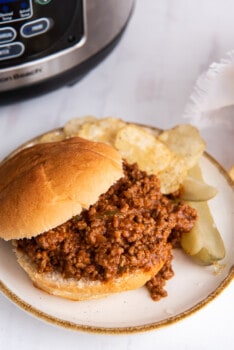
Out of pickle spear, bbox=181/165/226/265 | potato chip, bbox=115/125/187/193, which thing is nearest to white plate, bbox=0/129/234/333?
pickle spear, bbox=181/165/226/265

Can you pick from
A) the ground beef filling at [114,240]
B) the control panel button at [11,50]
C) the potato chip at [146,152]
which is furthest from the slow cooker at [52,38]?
the ground beef filling at [114,240]

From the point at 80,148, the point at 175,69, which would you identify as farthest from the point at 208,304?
the point at 175,69

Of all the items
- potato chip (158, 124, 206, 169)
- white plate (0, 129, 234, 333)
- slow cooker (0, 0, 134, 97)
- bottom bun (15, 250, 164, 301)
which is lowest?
white plate (0, 129, 234, 333)

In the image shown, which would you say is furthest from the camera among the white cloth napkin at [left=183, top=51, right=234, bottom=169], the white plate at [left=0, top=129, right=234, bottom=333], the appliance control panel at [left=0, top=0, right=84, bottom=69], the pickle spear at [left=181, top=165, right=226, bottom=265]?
the white cloth napkin at [left=183, top=51, right=234, bottom=169]

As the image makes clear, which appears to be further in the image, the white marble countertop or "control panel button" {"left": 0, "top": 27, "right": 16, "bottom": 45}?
"control panel button" {"left": 0, "top": 27, "right": 16, "bottom": 45}

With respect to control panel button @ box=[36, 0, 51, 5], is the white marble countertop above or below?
below

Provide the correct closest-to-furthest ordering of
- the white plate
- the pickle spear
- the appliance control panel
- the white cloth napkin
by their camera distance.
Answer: the white plate, the pickle spear, the appliance control panel, the white cloth napkin

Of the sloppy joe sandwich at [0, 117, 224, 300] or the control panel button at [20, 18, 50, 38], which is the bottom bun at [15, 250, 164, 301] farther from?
the control panel button at [20, 18, 50, 38]
